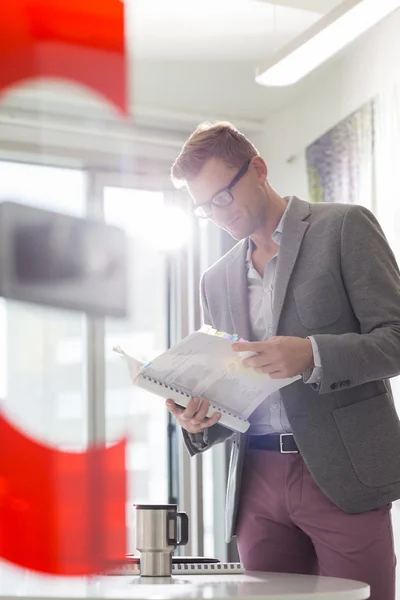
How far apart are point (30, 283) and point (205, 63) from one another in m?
1.93

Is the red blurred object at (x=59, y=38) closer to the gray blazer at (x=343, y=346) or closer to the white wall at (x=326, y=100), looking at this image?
the gray blazer at (x=343, y=346)

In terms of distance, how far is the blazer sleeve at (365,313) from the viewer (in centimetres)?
162

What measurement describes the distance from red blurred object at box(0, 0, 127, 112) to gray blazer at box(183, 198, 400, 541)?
28.9 inches

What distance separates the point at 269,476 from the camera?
1.75 metres

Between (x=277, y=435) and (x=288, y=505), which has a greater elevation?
(x=277, y=435)

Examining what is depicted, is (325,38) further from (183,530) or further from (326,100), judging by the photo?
(183,530)

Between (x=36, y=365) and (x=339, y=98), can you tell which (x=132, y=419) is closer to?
(x=36, y=365)

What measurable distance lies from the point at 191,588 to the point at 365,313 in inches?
26.7

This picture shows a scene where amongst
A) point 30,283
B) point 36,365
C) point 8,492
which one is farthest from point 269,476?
point 36,365

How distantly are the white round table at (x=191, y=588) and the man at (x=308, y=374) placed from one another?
188mm

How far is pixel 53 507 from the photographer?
2.54 metres

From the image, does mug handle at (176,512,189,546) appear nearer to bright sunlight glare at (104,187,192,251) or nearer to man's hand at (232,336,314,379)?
man's hand at (232,336,314,379)

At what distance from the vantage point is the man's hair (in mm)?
1903

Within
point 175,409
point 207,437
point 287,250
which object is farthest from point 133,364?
point 287,250
